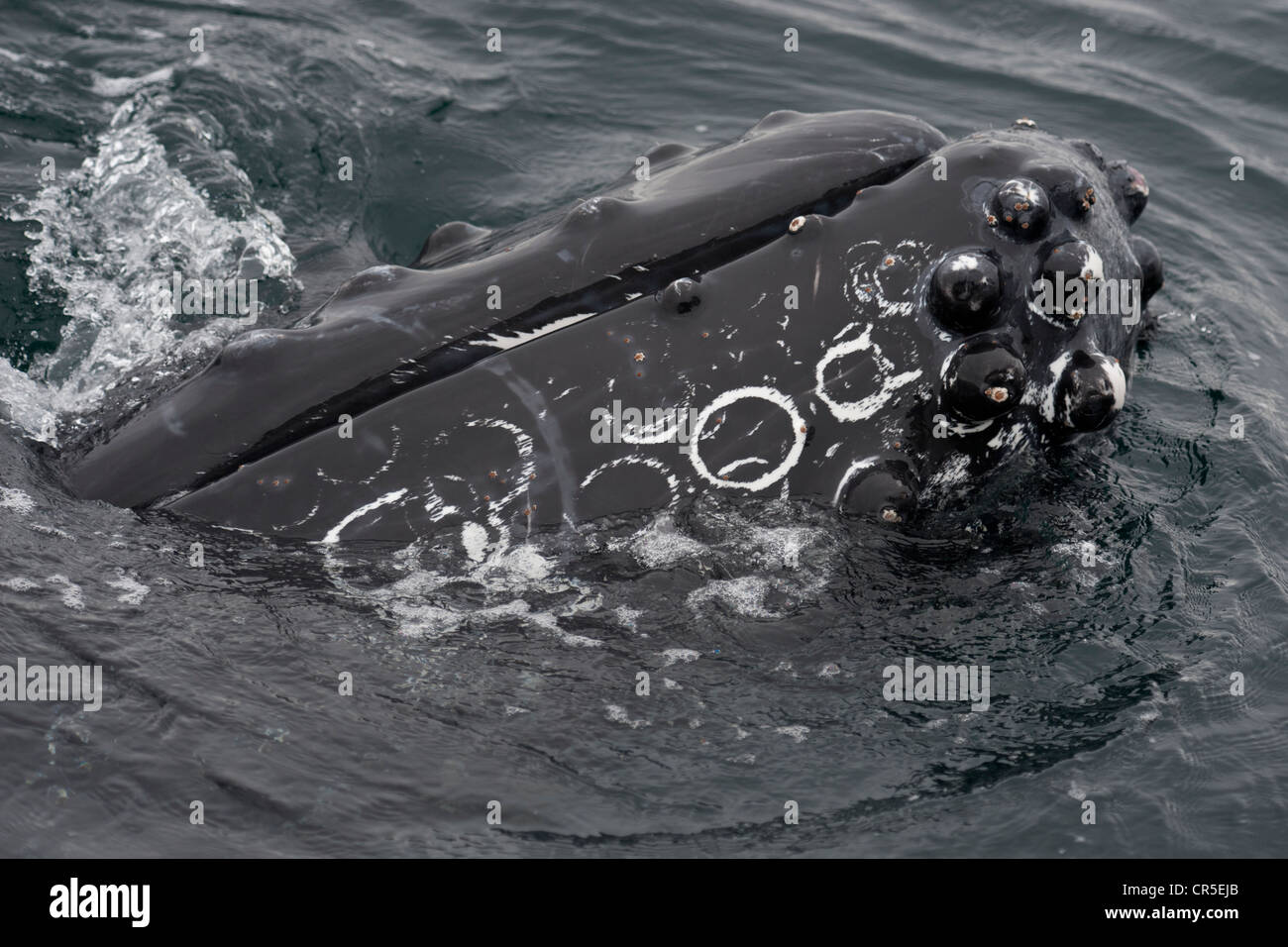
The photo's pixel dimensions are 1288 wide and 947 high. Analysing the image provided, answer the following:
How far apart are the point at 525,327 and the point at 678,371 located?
0.82 metres

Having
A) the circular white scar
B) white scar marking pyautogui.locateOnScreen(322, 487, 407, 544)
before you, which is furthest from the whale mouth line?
the circular white scar

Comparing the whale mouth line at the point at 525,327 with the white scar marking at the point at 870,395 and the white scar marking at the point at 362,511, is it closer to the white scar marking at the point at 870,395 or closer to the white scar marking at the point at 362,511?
the white scar marking at the point at 362,511

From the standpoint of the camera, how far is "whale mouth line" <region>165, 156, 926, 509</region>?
7453 mm

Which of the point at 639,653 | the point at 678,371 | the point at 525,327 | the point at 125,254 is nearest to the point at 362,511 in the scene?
the point at 525,327

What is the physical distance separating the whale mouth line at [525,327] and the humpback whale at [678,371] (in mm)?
11

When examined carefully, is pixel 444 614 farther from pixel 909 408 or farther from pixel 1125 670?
pixel 1125 670

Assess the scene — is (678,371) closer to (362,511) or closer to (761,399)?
(761,399)

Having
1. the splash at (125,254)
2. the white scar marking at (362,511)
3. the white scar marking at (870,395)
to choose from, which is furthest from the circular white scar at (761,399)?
Answer: the splash at (125,254)

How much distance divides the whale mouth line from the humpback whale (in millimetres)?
11

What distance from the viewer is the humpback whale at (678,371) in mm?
7461

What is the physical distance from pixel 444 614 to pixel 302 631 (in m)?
0.71
